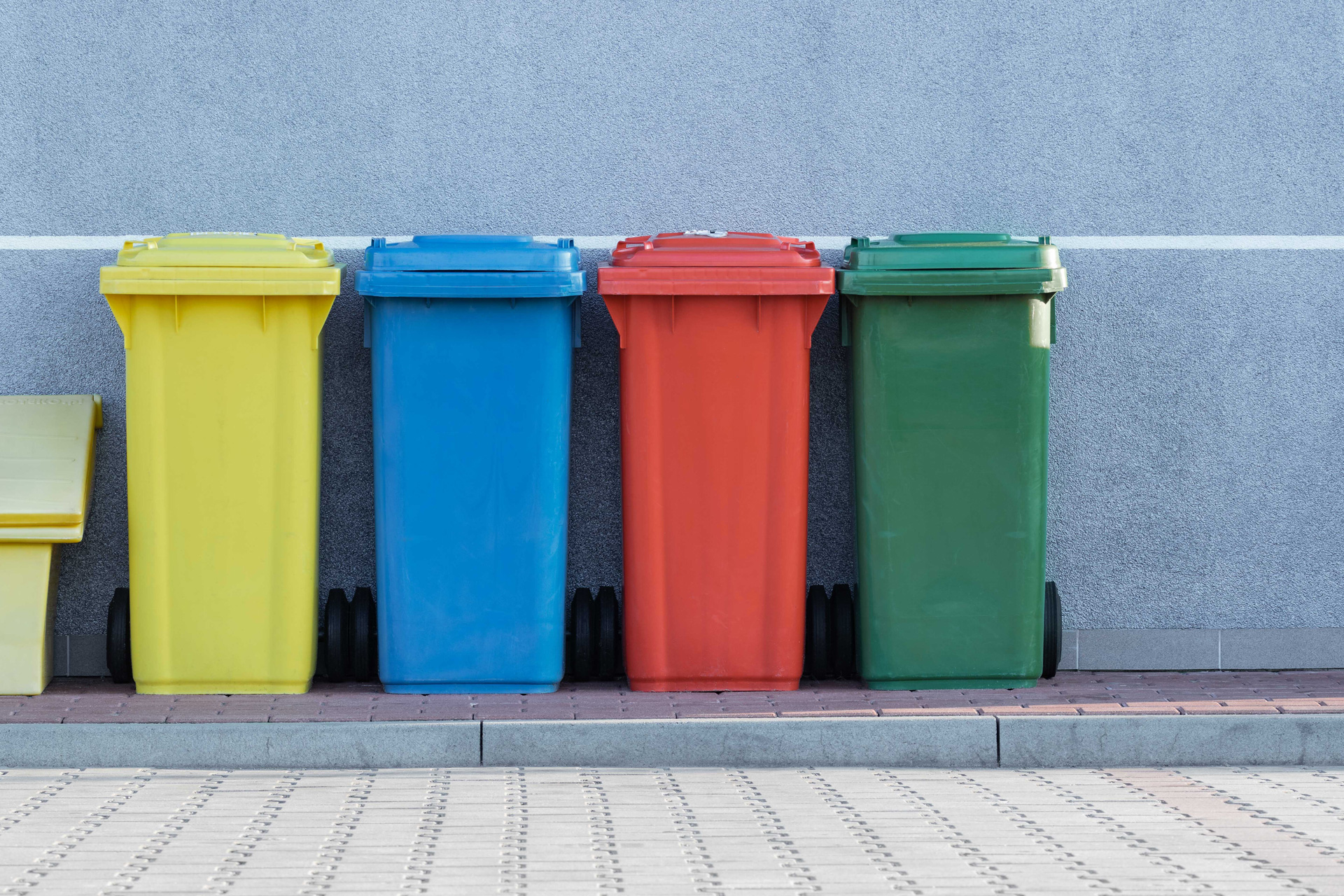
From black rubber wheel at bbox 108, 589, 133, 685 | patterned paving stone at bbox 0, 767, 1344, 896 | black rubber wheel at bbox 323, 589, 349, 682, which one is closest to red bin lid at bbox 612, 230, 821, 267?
black rubber wheel at bbox 323, 589, 349, 682

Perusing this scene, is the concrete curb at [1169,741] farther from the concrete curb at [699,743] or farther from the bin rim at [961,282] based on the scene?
the bin rim at [961,282]

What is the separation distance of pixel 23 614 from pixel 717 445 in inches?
97.1

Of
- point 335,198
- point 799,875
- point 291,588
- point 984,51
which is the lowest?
point 799,875

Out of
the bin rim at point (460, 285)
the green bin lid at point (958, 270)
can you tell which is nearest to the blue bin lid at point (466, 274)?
the bin rim at point (460, 285)

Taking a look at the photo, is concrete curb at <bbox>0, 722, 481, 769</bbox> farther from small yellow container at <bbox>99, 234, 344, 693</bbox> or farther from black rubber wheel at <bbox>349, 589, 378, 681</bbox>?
black rubber wheel at <bbox>349, 589, 378, 681</bbox>

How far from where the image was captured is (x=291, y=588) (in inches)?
189

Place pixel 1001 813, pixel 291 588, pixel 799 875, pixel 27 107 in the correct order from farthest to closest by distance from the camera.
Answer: pixel 27 107, pixel 291 588, pixel 1001 813, pixel 799 875

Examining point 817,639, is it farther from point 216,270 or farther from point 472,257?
point 216,270

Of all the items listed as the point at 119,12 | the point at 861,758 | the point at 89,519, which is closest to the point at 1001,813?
the point at 861,758

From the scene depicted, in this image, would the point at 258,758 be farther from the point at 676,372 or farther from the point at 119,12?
the point at 119,12

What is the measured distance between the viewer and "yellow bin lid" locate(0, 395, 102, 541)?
484cm

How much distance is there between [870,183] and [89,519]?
3.32 m

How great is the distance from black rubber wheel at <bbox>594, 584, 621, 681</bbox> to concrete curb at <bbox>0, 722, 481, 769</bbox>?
2.93 ft

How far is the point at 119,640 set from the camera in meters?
5.04
